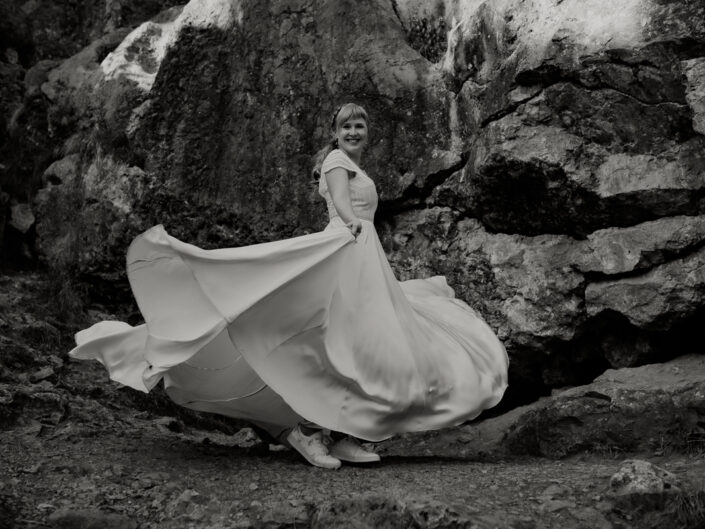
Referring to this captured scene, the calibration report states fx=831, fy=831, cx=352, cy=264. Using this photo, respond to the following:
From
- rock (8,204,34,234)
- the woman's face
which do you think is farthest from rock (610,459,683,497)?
rock (8,204,34,234)

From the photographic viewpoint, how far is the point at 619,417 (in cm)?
461

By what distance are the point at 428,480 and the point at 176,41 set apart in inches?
167

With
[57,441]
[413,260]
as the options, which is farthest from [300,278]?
[413,260]

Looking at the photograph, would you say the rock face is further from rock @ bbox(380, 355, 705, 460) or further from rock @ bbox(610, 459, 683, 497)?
rock @ bbox(610, 459, 683, 497)

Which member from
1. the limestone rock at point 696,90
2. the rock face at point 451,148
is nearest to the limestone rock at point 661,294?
the rock face at point 451,148

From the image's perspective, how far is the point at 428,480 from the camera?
3.92 meters

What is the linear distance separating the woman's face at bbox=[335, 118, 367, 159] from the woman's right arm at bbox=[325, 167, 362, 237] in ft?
0.59

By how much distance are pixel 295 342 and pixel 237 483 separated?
71 cm

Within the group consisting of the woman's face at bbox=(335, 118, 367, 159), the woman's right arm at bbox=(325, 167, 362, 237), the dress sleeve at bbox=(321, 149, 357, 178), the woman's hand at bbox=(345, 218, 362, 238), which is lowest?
the woman's hand at bbox=(345, 218, 362, 238)

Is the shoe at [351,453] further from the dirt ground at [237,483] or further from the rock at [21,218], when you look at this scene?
the rock at [21,218]

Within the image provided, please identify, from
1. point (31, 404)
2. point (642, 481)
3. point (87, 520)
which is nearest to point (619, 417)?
point (642, 481)

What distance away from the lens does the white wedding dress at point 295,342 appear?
3916 mm

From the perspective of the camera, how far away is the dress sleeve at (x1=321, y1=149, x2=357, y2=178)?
455 cm

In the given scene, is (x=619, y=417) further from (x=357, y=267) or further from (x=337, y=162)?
(x=337, y=162)
